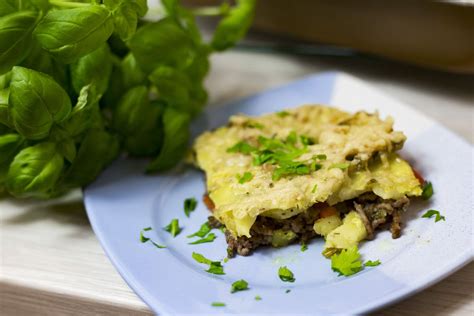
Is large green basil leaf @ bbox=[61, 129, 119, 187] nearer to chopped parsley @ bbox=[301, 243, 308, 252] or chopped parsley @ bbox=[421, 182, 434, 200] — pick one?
chopped parsley @ bbox=[301, 243, 308, 252]

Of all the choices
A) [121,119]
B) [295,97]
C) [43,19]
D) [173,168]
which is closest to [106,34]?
[43,19]

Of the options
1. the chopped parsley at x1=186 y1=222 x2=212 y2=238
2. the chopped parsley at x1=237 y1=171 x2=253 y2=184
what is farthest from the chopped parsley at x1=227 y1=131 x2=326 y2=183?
the chopped parsley at x1=186 y1=222 x2=212 y2=238

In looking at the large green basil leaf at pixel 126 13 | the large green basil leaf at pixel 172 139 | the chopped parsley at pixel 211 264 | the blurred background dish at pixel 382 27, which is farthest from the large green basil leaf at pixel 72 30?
the blurred background dish at pixel 382 27

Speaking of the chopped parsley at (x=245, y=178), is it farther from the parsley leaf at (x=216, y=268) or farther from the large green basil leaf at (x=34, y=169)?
the large green basil leaf at (x=34, y=169)

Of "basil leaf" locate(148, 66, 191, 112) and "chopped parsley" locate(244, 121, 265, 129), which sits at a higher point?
"basil leaf" locate(148, 66, 191, 112)

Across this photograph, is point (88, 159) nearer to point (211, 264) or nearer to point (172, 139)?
point (172, 139)

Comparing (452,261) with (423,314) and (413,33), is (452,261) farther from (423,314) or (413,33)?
(413,33)

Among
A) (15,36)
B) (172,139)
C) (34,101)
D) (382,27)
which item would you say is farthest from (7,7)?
(382,27)
